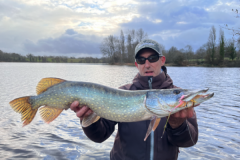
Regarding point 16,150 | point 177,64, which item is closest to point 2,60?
point 177,64

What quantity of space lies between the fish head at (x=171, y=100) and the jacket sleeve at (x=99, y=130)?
0.83 m

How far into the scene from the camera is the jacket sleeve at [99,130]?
248 centimetres

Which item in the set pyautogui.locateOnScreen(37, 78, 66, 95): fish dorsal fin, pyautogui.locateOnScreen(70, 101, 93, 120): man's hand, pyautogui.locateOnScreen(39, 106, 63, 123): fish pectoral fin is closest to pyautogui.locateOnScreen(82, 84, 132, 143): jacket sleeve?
pyautogui.locateOnScreen(70, 101, 93, 120): man's hand

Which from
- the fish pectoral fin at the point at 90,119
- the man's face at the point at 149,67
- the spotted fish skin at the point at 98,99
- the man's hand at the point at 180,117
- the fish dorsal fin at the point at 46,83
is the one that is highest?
the man's face at the point at 149,67

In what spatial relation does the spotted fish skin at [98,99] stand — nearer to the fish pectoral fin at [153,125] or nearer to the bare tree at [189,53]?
the fish pectoral fin at [153,125]

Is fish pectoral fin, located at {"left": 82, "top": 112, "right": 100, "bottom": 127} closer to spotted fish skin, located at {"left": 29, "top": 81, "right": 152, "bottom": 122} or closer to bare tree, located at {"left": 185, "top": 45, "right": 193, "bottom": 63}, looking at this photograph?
spotted fish skin, located at {"left": 29, "top": 81, "right": 152, "bottom": 122}

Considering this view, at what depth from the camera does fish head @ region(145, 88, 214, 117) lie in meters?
1.94

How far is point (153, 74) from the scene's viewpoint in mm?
3055

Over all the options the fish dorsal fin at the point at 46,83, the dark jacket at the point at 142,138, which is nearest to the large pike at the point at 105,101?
the fish dorsal fin at the point at 46,83

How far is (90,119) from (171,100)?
1154 millimetres

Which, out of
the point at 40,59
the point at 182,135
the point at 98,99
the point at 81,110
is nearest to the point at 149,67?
the point at 98,99

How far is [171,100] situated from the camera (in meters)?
2.10

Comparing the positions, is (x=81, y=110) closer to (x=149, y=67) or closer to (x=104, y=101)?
(x=104, y=101)

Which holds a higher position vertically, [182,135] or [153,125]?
[153,125]
